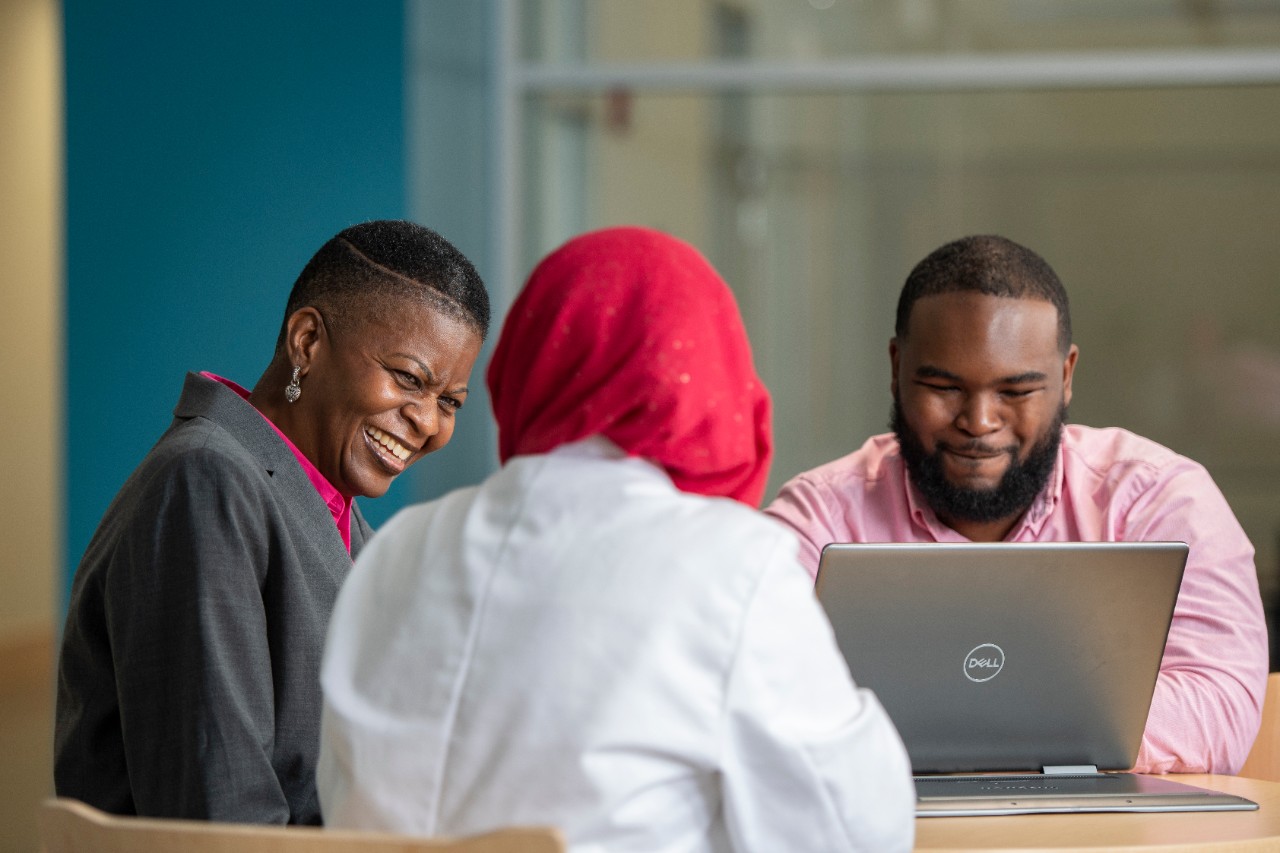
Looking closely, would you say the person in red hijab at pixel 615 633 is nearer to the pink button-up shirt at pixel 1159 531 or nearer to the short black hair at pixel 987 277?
the pink button-up shirt at pixel 1159 531

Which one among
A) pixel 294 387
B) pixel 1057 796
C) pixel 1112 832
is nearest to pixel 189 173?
pixel 294 387

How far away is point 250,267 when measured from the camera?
14.4ft

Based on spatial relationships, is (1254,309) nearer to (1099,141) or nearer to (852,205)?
(1099,141)

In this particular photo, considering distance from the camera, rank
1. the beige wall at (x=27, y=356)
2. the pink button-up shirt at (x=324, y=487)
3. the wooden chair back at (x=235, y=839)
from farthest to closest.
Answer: the beige wall at (x=27, y=356), the pink button-up shirt at (x=324, y=487), the wooden chair back at (x=235, y=839)

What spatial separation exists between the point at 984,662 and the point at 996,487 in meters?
0.84

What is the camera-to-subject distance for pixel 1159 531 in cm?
245

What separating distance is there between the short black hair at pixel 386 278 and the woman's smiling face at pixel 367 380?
17 mm

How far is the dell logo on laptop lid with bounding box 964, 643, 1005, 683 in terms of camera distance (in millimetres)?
1748

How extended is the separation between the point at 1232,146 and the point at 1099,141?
41 cm

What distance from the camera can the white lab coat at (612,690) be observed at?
1261mm

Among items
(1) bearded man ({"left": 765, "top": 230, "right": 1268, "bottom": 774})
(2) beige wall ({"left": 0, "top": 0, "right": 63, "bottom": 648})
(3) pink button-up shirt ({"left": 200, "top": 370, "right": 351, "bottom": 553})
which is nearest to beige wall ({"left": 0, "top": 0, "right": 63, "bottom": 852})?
(2) beige wall ({"left": 0, "top": 0, "right": 63, "bottom": 648})

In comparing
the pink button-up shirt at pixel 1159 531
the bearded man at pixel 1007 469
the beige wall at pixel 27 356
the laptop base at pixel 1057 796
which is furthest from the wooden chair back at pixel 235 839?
the beige wall at pixel 27 356

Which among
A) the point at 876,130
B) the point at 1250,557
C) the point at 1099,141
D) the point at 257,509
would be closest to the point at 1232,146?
the point at 1099,141

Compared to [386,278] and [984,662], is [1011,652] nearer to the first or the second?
[984,662]
